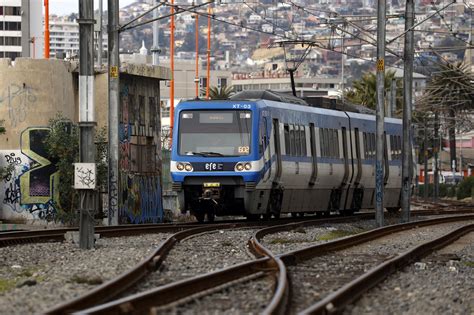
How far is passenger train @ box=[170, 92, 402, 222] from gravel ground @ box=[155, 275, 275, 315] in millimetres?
15024

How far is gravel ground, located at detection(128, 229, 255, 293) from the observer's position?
14224 mm

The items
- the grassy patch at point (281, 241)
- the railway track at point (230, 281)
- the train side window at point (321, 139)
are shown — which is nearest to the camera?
the railway track at point (230, 281)

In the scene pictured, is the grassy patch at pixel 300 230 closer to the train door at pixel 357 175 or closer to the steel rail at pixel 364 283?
the steel rail at pixel 364 283

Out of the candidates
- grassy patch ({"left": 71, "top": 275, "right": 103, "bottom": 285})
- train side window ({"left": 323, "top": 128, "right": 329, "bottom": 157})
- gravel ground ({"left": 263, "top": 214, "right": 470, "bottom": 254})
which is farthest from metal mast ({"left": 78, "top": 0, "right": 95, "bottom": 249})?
train side window ({"left": 323, "top": 128, "right": 329, "bottom": 157})

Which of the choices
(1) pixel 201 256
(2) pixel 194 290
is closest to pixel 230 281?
(2) pixel 194 290

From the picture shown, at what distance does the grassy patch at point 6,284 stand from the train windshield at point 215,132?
14753mm

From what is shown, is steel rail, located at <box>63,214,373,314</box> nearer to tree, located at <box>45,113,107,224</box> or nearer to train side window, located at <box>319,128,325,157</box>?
tree, located at <box>45,113,107,224</box>

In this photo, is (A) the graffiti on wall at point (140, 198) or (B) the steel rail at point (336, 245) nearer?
(B) the steel rail at point (336, 245)

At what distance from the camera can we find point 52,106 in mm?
34250

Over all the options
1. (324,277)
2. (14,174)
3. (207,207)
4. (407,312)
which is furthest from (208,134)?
(407,312)

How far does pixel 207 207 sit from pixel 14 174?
6.41m

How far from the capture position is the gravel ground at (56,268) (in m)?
11.6

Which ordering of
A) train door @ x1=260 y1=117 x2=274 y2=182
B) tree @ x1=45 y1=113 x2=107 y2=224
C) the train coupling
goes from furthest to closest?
tree @ x1=45 y1=113 x2=107 y2=224 < train door @ x1=260 y1=117 x2=274 y2=182 < the train coupling

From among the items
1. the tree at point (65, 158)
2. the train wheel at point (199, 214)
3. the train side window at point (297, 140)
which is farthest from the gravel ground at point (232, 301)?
the tree at point (65, 158)
